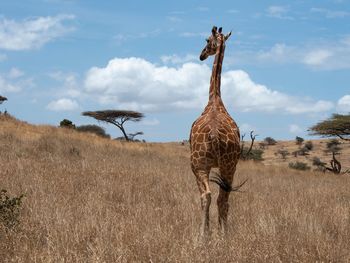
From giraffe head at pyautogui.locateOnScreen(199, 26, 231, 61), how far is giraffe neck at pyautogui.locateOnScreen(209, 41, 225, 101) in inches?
2.6

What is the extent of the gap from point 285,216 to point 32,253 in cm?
355

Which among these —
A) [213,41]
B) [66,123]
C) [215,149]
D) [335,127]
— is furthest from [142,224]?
[66,123]

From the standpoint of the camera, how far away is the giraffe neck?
6.30 metres

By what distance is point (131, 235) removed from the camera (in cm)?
508

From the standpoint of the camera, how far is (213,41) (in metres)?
6.77

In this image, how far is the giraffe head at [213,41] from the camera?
664 centimetres

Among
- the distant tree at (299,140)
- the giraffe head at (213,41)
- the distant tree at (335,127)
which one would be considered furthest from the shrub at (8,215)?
the distant tree at (299,140)

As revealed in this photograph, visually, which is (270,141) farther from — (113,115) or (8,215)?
(8,215)

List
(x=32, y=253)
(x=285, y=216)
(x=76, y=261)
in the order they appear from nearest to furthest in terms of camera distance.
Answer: (x=76, y=261), (x=32, y=253), (x=285, y=216)

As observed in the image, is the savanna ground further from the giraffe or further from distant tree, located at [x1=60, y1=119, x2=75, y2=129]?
distant tree, located at [x1=60, y1=119, x2=75, y2=129]

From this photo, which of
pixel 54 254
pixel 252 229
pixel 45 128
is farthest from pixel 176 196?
pixel 45 128

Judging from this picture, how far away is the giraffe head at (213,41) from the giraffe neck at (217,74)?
0.22ft

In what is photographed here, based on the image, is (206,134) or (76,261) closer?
(76,261)

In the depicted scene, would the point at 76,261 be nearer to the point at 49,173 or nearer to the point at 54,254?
the point at 54,254
